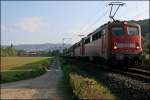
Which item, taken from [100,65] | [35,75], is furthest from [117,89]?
[35,75]

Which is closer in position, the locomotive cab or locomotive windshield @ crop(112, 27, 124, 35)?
the locomotive cab

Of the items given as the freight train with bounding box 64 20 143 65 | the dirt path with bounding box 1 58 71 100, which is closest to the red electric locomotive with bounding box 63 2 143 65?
the freight train with bounding box 64 20 143 65

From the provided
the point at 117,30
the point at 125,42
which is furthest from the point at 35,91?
the point at 117,30

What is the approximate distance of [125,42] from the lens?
79.4ft

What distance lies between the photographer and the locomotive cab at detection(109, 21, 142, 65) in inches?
931

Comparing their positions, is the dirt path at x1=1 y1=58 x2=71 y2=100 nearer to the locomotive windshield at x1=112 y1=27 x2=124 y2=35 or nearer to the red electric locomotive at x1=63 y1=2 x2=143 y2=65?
the red electric locomotive at x1=63 y1=2 x2=143 y2=65

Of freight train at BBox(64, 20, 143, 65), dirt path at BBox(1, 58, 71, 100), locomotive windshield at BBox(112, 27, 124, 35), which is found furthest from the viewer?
locomotive windshield at BBox(112, 27, 124, 35)

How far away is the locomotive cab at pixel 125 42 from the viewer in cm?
2364

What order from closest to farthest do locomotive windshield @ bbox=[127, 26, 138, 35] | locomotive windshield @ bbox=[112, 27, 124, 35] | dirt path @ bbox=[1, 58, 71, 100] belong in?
dirt path @ bbox=[1, 58, 71, 100] → locomotive windshield @ bbox=[112, 27, 124, 35] → locomotive windshield @ bbox=[127, 26, 138, 35]

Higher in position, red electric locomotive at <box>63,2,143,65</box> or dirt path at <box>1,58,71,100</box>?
red electric locomotive at <box>63,2,143,65</box>

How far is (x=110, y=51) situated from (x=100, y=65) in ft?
24.4

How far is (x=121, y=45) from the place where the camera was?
24.1 m

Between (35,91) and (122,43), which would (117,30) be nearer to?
(122,43)

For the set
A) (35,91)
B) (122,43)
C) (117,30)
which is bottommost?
(35,91)
